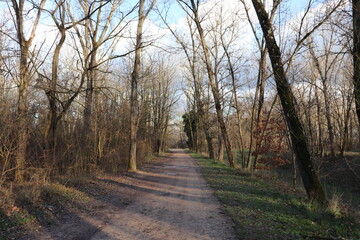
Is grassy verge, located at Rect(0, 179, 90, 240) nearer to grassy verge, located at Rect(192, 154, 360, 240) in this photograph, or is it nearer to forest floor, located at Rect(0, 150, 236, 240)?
forest floor, located at Rect(0, 150, 236, 240)

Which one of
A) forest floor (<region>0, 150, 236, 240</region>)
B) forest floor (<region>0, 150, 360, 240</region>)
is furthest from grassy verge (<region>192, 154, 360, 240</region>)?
forest floor (<region>0, 150, 236, 240</region>)

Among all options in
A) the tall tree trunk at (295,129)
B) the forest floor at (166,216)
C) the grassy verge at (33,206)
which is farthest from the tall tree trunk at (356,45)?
the grassy verge at (33,206)

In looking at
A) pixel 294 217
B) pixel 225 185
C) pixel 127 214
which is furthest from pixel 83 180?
pixel 294 217

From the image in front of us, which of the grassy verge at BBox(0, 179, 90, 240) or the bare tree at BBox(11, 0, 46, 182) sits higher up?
the bare tree at BBox(11, 0, 46, 182)

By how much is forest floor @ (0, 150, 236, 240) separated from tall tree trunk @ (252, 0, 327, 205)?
258 centimetres

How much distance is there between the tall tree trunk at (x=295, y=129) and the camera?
24.6ft

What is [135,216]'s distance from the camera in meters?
6.21

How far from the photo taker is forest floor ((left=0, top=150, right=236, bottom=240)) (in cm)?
496

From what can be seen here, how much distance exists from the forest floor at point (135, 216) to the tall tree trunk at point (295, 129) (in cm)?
258

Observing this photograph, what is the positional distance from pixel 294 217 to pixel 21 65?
10.3 m

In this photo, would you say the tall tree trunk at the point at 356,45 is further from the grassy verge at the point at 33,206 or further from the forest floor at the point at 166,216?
the grassy verge at the point at 33,206

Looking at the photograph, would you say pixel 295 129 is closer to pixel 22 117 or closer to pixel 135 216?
pixel 135 216

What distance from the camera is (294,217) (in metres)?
6.09

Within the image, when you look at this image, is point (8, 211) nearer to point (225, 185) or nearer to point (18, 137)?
point (18, 137)
